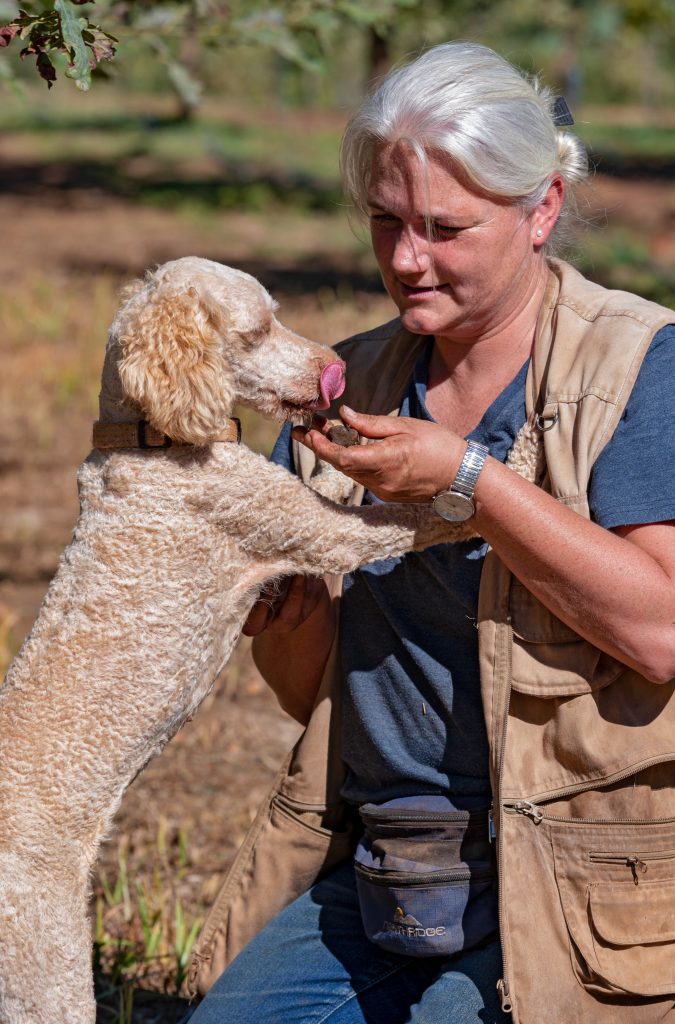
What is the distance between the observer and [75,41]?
79.7 inches

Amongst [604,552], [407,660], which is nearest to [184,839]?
[407,660]

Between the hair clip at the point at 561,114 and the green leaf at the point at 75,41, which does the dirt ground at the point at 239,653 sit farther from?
the green leaf at the point at 75,41

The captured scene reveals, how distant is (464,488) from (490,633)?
0.98 ft

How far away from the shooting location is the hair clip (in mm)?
2650

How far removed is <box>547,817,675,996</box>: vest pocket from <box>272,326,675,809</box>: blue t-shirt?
0.88 feet

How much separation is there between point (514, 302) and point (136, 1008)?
217cm

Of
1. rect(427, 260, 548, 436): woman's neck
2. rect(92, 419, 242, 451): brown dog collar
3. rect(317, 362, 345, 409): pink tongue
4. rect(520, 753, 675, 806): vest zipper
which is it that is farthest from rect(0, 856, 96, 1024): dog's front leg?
rect(427, 260, 548, 436): woman's neck

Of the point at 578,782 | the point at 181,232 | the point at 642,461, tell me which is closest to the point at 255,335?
the point at 642,461

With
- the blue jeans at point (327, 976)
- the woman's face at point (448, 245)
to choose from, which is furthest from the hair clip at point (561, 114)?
the blue jeans at point (327, 976)

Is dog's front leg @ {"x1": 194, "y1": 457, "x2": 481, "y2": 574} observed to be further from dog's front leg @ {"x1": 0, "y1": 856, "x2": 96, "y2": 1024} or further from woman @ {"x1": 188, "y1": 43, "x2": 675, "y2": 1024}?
dog's front leg @ {"x1": 0, "y1": 856, "x2": 96, "y2": 1024}

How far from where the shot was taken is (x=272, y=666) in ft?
9.45

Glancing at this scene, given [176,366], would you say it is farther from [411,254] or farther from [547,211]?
[547,211]

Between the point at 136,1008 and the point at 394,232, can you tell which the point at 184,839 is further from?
the point at 394,232

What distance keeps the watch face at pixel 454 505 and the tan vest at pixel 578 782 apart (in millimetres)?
170
